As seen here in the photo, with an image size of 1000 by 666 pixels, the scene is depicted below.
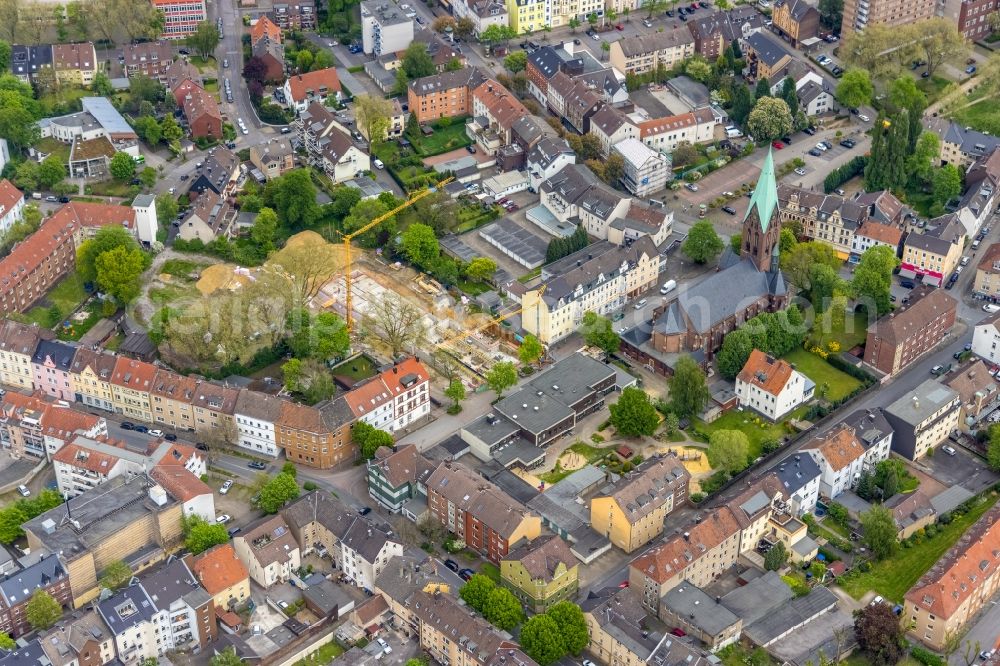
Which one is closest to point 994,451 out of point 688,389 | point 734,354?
point 734,354

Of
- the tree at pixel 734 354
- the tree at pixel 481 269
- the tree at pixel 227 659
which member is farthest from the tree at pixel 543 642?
the tree at pixel 481 269

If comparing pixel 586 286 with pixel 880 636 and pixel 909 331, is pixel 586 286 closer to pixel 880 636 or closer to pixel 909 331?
pixel 909 331

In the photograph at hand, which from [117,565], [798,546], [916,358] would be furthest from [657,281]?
[117,565]

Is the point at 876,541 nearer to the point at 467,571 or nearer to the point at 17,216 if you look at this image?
the point at 467,571

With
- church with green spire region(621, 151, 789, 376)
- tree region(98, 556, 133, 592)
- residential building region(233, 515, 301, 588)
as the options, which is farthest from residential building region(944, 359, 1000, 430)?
tree region(98, 556, 133, 592)

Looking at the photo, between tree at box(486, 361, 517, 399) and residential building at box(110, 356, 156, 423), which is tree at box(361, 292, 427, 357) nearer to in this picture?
tree at box(486, 361, 517, 399)

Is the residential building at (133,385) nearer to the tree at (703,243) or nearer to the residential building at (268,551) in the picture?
the residential building at (268,551)
